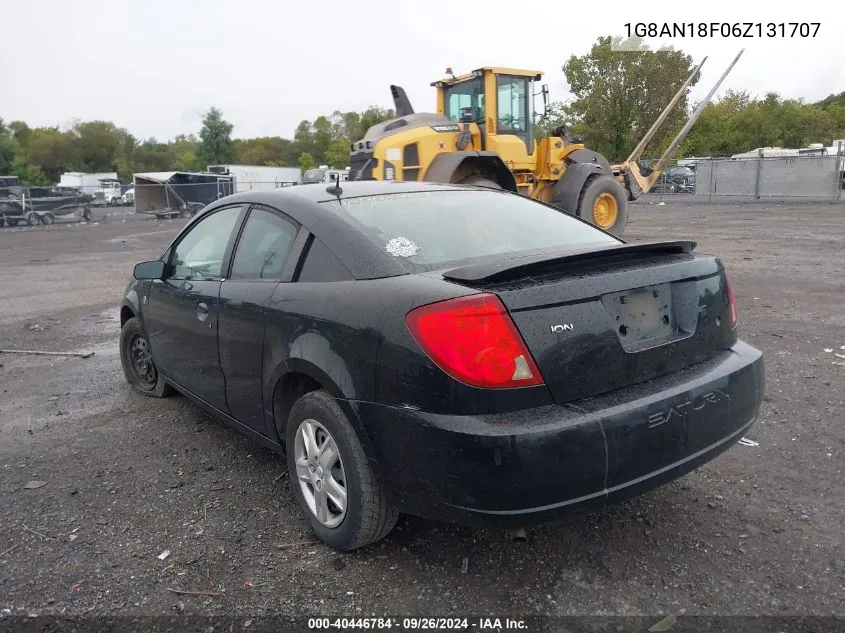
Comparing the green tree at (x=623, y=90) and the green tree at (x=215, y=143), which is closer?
the green tree at (x=623, y=90)

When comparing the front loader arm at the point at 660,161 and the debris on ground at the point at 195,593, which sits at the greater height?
the front loader arm at the point at 660,161

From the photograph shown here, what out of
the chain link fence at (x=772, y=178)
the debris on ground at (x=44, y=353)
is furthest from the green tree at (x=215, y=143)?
the debris on ground at (x=44, y=353)

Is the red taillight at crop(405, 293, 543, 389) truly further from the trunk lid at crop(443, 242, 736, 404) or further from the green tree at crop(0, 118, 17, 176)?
the green tree at crop(0, 118, 17, 176)

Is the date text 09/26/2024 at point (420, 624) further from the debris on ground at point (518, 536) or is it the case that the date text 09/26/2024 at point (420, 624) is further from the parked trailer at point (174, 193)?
the parked trailer at point (174, 193)

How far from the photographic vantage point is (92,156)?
95.7 m

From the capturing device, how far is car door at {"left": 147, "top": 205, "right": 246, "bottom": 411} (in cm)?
374

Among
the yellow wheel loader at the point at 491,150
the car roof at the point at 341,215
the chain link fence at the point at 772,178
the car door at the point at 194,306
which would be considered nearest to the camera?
the car roof at the point at 341,215

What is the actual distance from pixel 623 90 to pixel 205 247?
1835 inches

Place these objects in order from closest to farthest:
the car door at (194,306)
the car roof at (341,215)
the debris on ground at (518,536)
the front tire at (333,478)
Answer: the front tire at (333,478), the car roof at (341,215), the debris on ground at (518,536), the car door at (194,306)

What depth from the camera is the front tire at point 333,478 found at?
107 inches

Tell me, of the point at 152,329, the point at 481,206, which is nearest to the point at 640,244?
the point at 481,206

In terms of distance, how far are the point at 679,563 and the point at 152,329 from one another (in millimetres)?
3459

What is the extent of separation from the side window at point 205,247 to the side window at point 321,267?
86 cm

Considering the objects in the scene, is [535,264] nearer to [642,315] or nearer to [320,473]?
[642,315]
